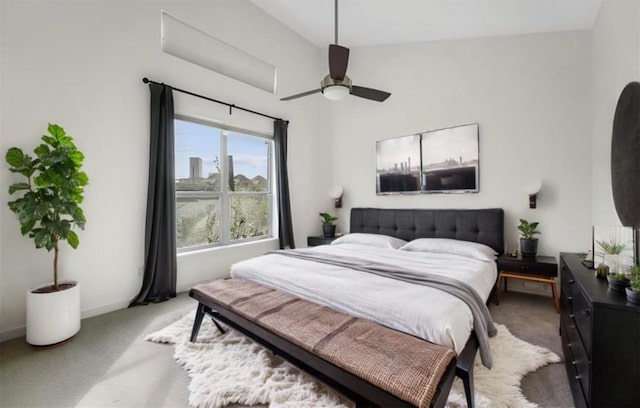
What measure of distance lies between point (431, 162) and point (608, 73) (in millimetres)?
1882

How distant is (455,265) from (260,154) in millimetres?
3247

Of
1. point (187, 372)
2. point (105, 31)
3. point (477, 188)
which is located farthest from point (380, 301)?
point (105, 31)

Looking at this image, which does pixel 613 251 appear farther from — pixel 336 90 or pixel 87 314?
pixel 87 314

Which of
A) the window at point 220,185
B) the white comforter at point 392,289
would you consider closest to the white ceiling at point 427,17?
the window at point 220,185

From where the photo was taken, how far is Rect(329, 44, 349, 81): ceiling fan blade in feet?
7.64

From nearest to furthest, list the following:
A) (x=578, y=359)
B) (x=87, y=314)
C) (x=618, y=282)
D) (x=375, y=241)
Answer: (x=618, y=282)
(x=578, y=359)
(x=87, y=314)
(x=375, y=241)

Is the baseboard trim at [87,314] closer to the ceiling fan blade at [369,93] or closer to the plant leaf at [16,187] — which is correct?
the plant leaf at [16,187]

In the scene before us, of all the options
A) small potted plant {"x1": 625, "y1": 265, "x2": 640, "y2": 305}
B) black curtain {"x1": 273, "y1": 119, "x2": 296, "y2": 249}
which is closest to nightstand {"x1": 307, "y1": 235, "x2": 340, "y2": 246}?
black curtain {"x1": 273, "y1": 119, "x2": 296, "y2": 249}

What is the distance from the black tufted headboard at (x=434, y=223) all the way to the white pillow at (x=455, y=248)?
0.19 meters

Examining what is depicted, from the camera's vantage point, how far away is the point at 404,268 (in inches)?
95.0

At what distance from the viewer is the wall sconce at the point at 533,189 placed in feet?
10.3

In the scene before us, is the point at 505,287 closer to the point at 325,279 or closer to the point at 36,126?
the point at 325,279

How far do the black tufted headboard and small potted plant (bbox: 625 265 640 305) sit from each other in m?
2.20

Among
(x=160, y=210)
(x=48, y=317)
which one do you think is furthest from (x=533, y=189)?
(x=48, y=317)
